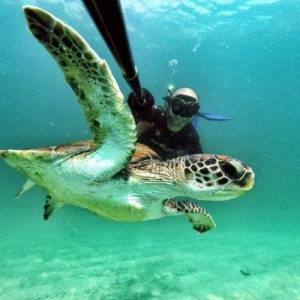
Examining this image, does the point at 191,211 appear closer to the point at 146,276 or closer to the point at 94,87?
the point at 94,87

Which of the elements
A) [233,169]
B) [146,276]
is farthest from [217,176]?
[146,276]

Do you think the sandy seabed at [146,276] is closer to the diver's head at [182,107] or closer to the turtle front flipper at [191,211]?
the turtle front flipper at [191,211]

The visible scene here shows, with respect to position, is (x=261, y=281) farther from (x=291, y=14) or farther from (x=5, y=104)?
(x=5, y=104)

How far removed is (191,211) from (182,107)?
2.05m

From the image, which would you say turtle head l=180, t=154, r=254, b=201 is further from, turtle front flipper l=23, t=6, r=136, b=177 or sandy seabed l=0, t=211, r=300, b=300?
sandy seabed l=0, t=211, r=300, b=300

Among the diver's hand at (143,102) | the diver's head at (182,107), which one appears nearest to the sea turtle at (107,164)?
the diver's hand at (143,102)

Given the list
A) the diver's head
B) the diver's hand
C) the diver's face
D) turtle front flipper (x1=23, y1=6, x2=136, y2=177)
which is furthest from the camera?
the diver's face

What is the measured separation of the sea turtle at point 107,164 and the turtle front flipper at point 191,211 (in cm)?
2

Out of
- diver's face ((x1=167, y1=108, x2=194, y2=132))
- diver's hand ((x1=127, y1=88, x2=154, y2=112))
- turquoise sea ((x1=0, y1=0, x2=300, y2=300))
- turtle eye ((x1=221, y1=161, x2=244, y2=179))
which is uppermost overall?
diver's hand ((x1=127, y1=88, x2=154, y2=112))

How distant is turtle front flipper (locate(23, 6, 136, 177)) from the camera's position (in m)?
1.54

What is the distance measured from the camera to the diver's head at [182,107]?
4.69m

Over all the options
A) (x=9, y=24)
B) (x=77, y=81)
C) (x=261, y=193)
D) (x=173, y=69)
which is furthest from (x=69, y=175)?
(x=261, y=193)

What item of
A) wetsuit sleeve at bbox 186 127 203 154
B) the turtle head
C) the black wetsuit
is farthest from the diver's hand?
wetsuit sleeve at bbox 186 127 203 154

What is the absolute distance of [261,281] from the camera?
5.83 meters
